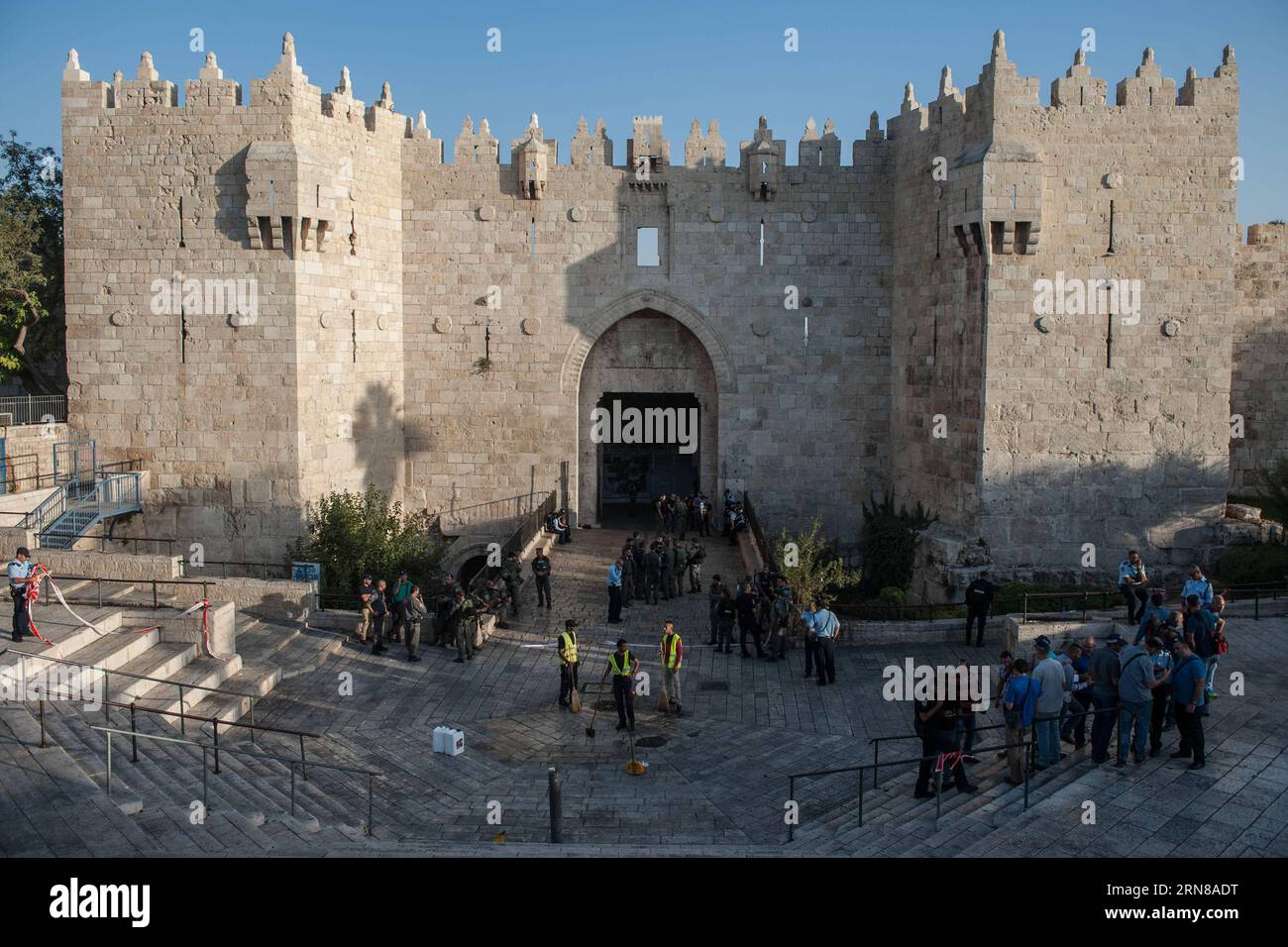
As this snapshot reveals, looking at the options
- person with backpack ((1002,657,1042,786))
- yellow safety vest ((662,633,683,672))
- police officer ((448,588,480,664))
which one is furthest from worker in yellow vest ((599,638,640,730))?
person with backpack ((1002,657,1042,786))

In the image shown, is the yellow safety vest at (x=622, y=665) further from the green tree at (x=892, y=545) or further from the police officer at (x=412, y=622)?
the green tree at (x=892, y=545)

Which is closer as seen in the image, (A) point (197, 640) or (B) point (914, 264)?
(A) point (197, 640)

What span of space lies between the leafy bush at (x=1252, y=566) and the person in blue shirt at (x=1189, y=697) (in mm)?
9526

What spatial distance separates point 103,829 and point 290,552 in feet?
42.8

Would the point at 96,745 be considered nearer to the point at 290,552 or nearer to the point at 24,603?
the point at 24,603

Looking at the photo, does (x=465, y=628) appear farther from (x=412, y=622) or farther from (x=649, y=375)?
(x=649, y=375)

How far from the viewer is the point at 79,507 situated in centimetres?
2156

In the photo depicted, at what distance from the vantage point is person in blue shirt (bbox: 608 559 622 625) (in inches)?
787

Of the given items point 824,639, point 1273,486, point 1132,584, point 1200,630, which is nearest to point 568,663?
point 824,639

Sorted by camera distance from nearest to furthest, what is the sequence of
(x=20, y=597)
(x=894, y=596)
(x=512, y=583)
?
(x=20, y=597), (x=512, y=583), (x=894, y=596)

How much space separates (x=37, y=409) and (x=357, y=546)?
8.41 metres

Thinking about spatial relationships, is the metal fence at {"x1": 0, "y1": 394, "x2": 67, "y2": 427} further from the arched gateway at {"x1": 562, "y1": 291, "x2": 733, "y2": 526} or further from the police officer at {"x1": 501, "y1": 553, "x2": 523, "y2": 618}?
the arched gateway at {"x1": 562, "y1": 291, "x2": 733, "y2": 526}
